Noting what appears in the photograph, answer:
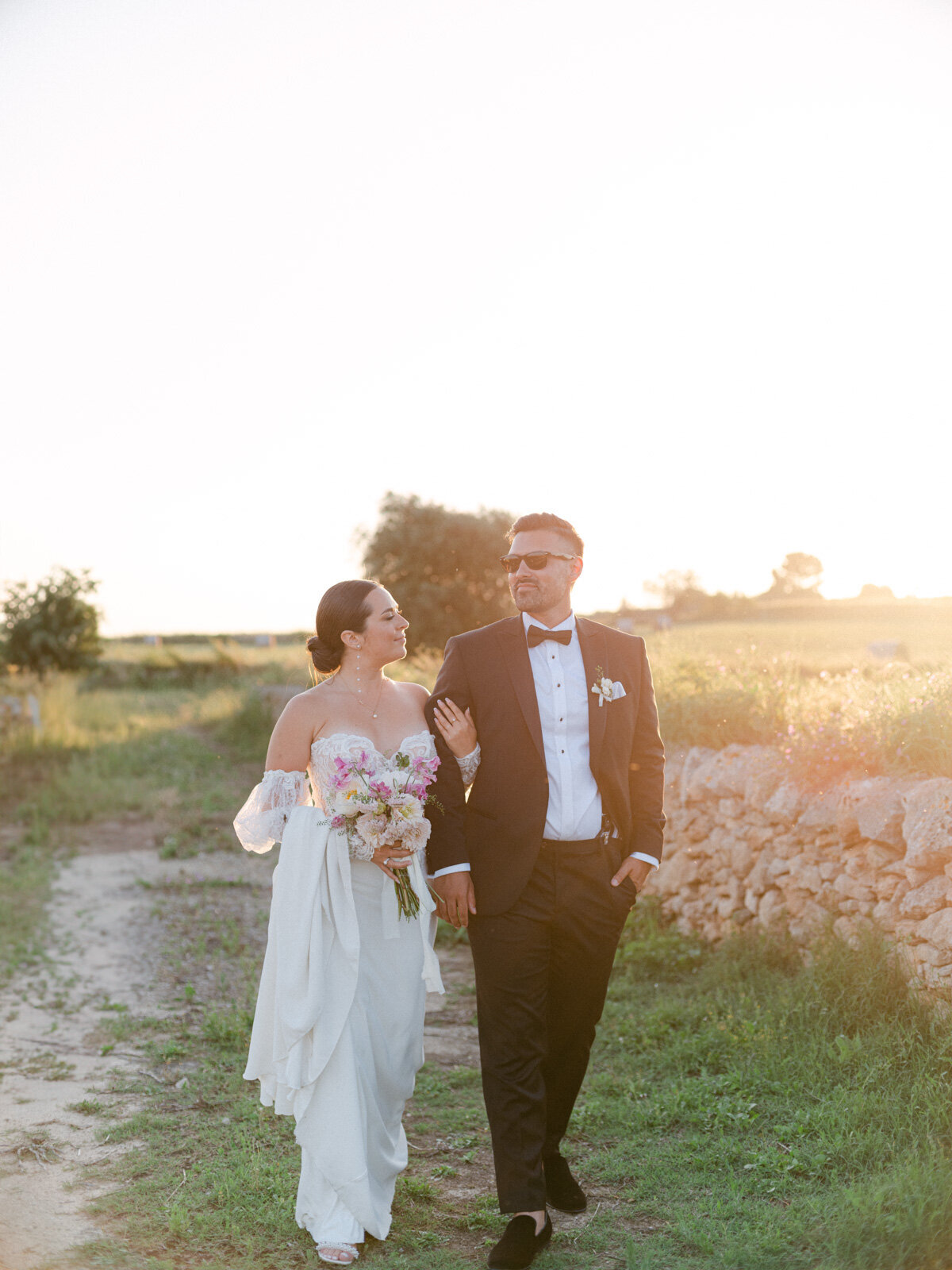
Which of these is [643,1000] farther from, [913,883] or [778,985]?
[913,883]

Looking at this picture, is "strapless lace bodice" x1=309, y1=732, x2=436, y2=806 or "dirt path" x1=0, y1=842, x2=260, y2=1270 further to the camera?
"dirt path" x1=0, y1=842, x2=260, y2=1270

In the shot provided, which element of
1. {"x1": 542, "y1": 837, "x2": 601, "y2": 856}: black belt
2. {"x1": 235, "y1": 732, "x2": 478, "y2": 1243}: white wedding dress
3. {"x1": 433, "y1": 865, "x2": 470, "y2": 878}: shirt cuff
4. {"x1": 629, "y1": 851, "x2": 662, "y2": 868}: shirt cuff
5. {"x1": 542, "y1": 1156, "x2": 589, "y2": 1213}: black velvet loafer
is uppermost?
{"x1": 542, "y1": 837, "x2": 601, "y2": 856}: black belt

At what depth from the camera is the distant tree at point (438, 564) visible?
2180cm

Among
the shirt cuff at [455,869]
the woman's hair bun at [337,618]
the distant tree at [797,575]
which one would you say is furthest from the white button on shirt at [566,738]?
the distant tree at [797,575]

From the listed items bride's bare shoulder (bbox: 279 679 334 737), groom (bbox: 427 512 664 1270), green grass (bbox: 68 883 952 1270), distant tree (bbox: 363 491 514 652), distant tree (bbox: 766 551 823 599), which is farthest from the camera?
distant tree (bbox: 363 491 514 652)

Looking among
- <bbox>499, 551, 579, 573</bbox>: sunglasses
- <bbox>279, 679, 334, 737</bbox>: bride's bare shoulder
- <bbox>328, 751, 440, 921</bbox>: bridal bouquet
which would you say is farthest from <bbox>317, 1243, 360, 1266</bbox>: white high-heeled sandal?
<bbox>499, 551, 579, 573</bbox>: sunglasses

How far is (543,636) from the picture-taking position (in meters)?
4.17

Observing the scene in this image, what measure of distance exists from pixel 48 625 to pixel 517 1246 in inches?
848

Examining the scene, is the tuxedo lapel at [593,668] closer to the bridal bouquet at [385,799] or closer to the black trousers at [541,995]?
the black trousers at [541,995]

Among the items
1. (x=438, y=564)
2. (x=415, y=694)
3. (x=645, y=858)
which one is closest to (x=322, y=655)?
(x=415, y=694)

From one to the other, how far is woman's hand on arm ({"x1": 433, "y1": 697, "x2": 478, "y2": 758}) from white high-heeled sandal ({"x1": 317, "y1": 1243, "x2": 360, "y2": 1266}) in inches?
69.2

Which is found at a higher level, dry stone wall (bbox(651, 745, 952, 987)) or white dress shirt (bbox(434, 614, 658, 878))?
white dress shirt (bbox(434, 614, 658, 878))

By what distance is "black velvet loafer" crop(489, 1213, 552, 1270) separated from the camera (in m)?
3.68

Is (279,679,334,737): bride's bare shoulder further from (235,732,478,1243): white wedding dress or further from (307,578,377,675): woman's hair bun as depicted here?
(307,578,377,675): woman's hair bun
